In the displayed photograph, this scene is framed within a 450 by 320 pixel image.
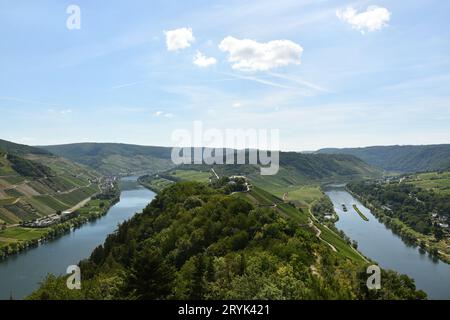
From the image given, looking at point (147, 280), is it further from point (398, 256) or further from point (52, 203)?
point (52, 203)

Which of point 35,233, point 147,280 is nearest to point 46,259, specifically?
point 35,233

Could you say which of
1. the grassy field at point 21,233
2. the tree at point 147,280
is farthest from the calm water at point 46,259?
the tree at point 147,280

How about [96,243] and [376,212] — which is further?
[376,212]

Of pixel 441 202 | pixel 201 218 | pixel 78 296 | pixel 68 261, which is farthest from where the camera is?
pixel 441 202

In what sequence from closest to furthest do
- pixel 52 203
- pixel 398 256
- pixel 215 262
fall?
pixel 215 262 < pixel 398 256 < pixel 52 203

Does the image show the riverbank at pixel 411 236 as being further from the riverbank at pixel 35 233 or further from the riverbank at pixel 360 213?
the riverbank at pixel 35 233
